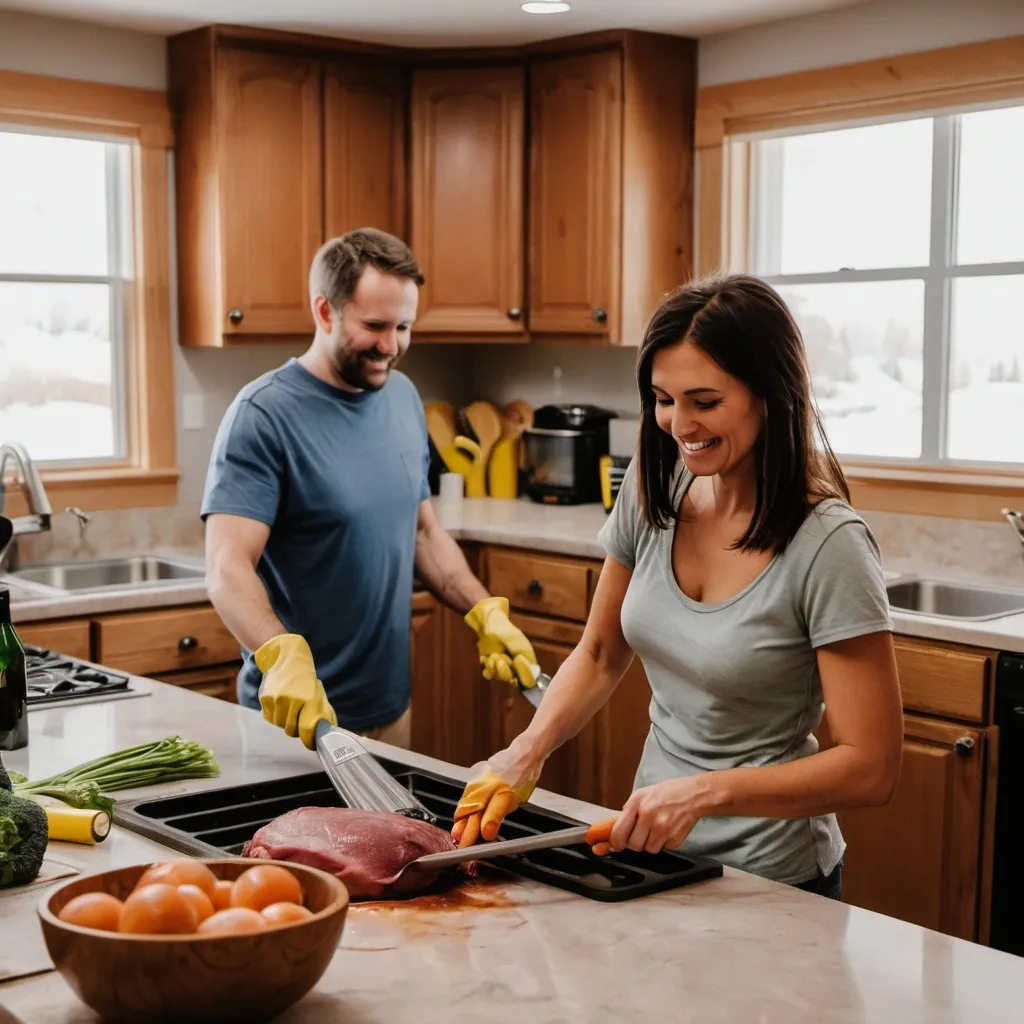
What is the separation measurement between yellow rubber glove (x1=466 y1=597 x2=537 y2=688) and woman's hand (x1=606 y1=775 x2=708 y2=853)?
0.85m

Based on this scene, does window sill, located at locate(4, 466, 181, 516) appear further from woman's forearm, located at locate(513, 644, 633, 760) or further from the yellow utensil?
woman's forearm, located at locate(513, 644, 633, 760)

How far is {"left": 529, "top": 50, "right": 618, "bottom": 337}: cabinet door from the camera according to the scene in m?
4.28

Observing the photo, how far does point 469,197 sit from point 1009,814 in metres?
2.55

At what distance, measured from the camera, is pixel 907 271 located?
395cm

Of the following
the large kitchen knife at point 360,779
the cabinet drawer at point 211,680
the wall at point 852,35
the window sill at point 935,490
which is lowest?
the cabinet drawer at point 211,680

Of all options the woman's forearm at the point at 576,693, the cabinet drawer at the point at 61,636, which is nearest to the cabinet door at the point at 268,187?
the cabinet drawer at the point at 61,636

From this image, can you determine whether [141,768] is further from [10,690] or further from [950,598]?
[950,598]

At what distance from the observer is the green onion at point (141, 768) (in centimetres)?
188

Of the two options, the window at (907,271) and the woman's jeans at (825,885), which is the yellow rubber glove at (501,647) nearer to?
the woman's jeans at (825,885)

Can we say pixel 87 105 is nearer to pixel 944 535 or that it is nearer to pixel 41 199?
pixel 41 199

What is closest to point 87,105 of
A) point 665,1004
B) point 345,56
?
point 345,56

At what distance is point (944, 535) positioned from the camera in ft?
12.5

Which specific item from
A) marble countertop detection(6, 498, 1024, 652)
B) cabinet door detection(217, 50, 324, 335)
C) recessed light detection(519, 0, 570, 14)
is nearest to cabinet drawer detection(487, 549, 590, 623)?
marble countertop detection(6, 498, 1024, 652)

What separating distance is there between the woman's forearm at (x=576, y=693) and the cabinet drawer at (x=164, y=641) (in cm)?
183
